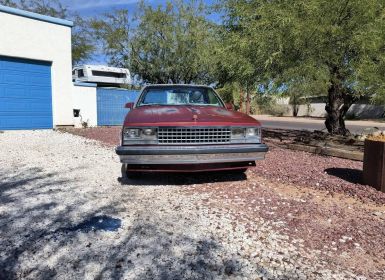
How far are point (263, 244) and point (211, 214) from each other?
36.3 inches

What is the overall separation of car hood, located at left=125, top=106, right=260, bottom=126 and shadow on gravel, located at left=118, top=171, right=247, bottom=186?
104 centimetres

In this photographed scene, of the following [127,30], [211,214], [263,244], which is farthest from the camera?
[127,30]

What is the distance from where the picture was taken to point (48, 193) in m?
4.95

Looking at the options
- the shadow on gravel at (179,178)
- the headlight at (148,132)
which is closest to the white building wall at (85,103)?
the shadow on gravel at (179,178)

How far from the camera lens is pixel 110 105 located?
17109mm

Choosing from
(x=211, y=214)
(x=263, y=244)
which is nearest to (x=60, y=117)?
(x=211, y=214)

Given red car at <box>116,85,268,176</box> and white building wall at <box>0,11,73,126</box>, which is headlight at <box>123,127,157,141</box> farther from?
white building wall at <box>0,11,73,126</box>

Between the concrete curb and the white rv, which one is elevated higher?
the white rv

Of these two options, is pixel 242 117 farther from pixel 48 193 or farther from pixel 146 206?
pixel 48 193

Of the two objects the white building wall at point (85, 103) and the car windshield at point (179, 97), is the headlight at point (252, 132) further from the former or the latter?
the white building wall at point (85, 103)

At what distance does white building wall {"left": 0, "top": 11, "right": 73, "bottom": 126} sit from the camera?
41.7 ft

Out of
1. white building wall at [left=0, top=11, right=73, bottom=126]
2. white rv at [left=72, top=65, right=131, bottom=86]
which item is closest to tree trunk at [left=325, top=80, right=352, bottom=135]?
white building wall at [left=0, top=11, right=73, bottom=126]

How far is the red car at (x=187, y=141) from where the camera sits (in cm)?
491

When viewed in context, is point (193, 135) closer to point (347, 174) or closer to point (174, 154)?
point (174, 154)
